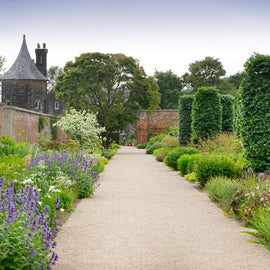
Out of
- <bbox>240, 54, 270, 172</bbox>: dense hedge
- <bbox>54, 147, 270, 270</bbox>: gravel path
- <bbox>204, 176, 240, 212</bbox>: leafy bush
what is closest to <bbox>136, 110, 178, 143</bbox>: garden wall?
<bbox>240, 54, 270, 172</bbox>: dense hedge

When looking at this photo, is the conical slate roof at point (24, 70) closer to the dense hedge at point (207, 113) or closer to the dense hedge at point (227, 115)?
the dense hedge at point (227, 115)

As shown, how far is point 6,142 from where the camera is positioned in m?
12.6

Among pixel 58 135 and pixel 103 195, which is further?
pixel 58 135

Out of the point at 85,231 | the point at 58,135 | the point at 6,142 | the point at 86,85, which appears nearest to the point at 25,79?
the point at 86,85

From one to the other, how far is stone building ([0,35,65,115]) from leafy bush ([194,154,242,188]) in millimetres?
40308

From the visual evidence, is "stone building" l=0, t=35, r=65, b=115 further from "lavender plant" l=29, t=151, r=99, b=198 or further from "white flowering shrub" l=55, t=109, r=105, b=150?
"lavender plant" l=29, t=151, r=99, b=198

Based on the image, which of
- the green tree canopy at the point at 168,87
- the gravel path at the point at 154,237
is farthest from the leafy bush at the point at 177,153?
the green tree canopy at the point at 168,87

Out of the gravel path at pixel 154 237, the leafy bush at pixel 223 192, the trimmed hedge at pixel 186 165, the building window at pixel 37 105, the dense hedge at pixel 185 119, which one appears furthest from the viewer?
the building window at pixel 37 105

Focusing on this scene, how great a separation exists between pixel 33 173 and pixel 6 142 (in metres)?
5.33

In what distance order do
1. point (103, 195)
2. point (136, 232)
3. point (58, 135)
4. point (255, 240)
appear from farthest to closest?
1. point (58, 135)
2. point (103, 195)
3. point (136, 232)
4. point (255, 240)

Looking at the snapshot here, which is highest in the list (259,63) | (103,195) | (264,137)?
(259,63)

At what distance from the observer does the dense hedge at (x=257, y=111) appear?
29.7ft

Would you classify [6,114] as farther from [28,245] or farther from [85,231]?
[28,245]

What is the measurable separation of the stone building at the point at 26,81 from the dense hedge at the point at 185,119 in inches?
1178
